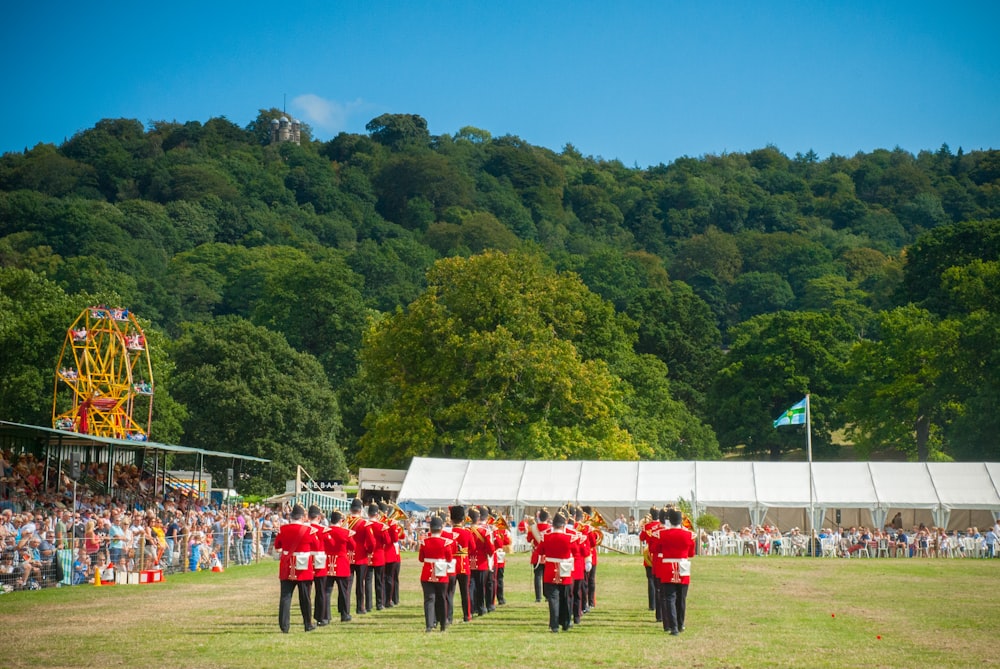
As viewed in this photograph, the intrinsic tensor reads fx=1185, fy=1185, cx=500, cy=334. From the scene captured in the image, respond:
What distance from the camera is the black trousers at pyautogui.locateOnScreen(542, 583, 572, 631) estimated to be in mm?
17109

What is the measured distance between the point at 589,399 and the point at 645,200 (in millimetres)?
122154

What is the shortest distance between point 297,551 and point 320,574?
0.78m

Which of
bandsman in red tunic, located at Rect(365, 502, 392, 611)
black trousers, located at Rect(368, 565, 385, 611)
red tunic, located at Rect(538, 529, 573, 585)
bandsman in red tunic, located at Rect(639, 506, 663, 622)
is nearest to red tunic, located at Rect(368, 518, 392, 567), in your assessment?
bandsman in red tunic, located at Rect(365, 502, 392, 611)

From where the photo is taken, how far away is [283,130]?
195 meters

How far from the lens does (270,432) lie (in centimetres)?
6944

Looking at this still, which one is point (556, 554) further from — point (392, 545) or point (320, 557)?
point (392, 545)

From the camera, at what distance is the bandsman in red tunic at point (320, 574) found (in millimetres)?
17062

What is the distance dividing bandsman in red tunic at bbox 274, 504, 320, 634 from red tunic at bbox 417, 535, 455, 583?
62.8 inches

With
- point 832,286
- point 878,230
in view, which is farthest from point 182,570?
point 878,230

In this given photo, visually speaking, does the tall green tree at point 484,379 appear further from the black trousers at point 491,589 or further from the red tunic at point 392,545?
the red tunic at point 392,545

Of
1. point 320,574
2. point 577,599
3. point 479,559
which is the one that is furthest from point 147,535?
point 577,599

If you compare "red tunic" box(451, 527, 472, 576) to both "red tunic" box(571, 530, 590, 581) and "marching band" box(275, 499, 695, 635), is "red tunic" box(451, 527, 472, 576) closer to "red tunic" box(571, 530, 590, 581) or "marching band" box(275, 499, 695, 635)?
"marching band" box(275, 499, 695, 635)

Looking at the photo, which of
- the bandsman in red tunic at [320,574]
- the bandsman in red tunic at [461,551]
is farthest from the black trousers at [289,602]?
the bandsman in red tunic at [461,551]

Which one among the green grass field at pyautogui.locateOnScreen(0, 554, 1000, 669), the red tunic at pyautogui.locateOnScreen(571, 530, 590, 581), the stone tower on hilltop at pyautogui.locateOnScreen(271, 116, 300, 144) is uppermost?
the stone tower on hilltop at pyautogui.locateOnScreen(271, 116, 300, 144)
